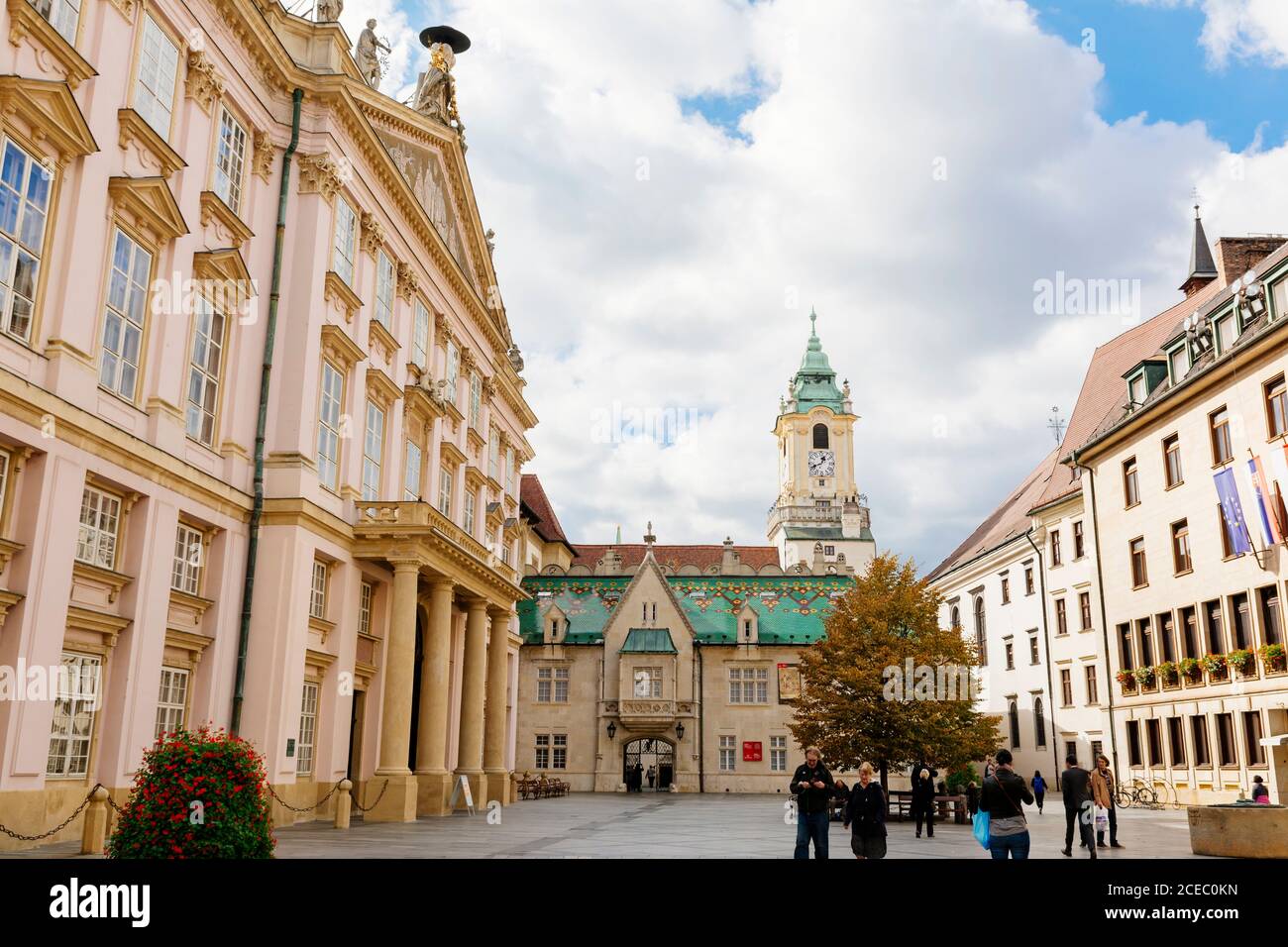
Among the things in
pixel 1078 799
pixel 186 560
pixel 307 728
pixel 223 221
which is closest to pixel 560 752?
pixel 307 728

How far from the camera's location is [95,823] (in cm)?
1558

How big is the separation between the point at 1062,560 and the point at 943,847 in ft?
94.3

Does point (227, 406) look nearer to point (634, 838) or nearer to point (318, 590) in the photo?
point (318, 590)

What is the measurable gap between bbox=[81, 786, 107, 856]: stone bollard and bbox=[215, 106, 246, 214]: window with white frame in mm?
13711

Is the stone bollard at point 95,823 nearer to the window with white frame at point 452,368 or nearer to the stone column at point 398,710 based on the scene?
the stone column at point 398,710

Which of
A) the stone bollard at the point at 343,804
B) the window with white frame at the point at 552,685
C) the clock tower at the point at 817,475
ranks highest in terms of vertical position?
the clock tower at the point at 817,475

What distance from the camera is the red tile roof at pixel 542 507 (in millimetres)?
73125

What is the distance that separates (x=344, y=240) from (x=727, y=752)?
37.9m

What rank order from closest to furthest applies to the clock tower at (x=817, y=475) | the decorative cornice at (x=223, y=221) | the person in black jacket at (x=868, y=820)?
the person in black jacket at (x=868, y=820) → the decorative cornice at (x=223, y=221) → the clock tower at (x=817, y=475)

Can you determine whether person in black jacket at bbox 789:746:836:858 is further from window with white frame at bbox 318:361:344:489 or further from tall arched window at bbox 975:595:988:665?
tall arched window at bbox 975:595:988:665

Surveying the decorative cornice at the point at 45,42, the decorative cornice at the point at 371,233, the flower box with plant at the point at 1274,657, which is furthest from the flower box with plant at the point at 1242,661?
the decorative cornice at the point at 45,42

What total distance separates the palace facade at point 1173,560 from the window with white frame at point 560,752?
935 inches
